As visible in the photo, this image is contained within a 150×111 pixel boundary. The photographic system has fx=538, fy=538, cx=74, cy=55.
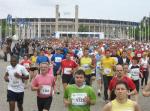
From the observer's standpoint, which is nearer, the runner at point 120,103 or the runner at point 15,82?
the runner at point 120,103

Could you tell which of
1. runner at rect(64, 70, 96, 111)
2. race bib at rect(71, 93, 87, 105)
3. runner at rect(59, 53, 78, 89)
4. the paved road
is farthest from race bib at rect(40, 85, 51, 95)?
runner at rect(59, 53, 78, 89)

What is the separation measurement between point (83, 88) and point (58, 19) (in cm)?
18389

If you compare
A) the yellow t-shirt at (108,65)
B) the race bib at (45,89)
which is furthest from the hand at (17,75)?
the yellow t-shirt at (108,65)

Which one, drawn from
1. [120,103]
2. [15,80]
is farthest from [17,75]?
[120,103]

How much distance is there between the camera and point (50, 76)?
1080cm

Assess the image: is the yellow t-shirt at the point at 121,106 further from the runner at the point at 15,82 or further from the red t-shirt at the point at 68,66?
the red t-shirt at the point at 68,66

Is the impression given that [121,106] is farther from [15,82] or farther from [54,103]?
[54,103]

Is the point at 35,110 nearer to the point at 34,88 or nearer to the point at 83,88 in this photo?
the point at 34,88

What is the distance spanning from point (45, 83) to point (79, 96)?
2.52 meters

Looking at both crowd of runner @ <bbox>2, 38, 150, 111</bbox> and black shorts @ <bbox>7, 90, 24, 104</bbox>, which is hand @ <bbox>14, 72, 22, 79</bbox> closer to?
crowd of runner @ <bbox>2, 38, 150, 111</bbox>

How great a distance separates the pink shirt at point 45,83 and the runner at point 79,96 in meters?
2.29

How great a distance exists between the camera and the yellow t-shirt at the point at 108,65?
53.5 feet

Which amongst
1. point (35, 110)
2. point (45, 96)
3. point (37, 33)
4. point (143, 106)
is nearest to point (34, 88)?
point (45, 96)

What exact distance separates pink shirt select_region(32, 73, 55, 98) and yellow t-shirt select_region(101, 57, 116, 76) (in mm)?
5700
